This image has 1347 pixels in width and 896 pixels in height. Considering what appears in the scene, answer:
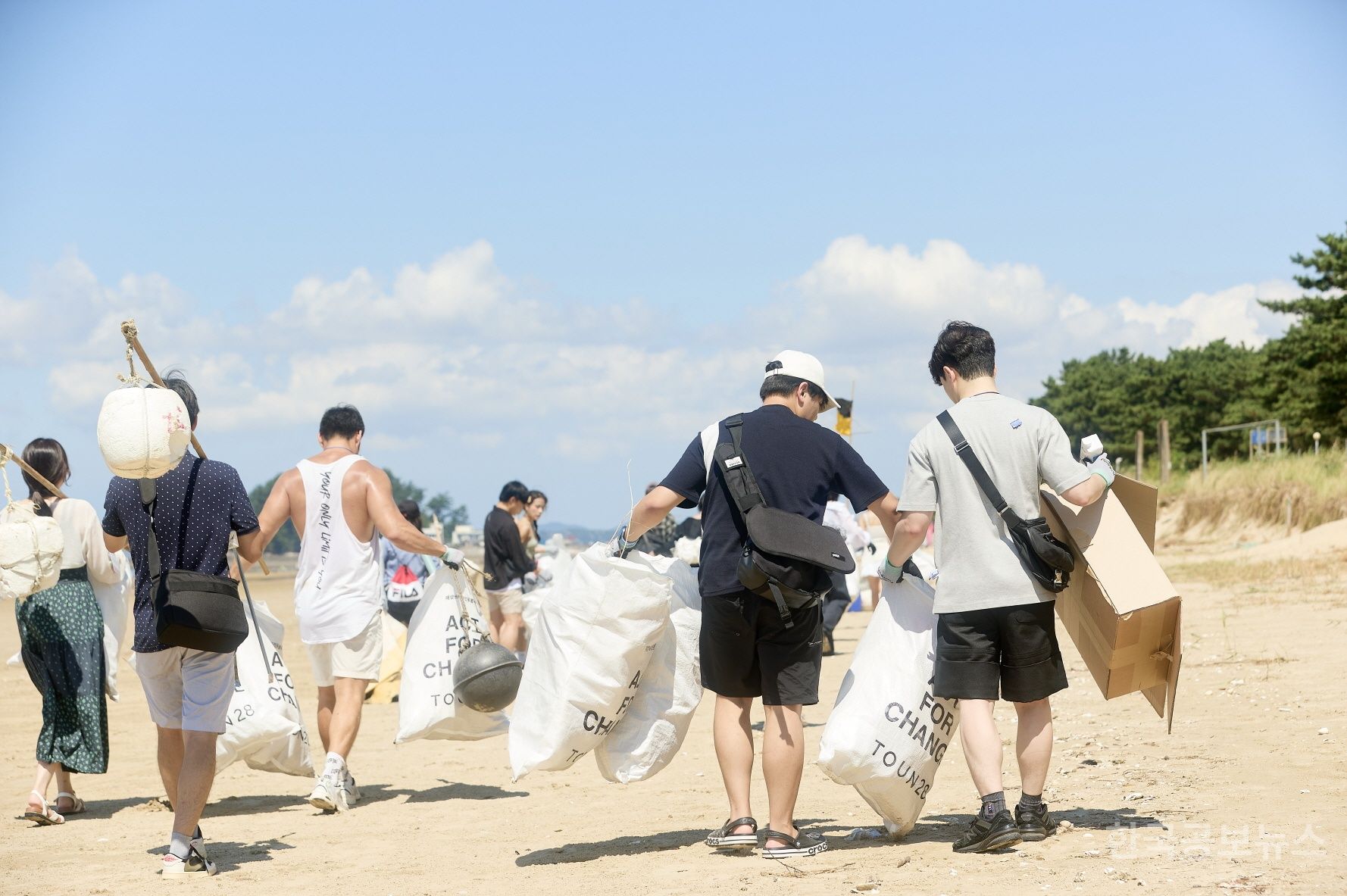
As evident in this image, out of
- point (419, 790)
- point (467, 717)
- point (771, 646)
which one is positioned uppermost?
point (771, 646)

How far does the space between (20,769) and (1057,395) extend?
326 ft

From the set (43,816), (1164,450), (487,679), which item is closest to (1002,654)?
(487,679)

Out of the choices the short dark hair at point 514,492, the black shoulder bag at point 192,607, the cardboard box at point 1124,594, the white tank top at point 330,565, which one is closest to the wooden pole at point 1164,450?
the short dark hair at point 514,492

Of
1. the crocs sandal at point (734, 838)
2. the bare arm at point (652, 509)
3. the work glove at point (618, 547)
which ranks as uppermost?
the bare arm at point (652, 509)

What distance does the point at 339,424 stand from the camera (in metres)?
6.73

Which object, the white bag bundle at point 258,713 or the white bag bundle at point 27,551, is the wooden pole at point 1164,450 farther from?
the white bag bundle at point 27,551

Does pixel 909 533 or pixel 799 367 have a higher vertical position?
pixel 799 367

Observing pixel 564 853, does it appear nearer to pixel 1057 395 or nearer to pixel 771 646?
pixel 771 646

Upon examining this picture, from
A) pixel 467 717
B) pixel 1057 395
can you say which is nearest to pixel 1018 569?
pixel 467 717

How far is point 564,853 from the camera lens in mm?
5238

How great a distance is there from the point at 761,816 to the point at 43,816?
3.37m

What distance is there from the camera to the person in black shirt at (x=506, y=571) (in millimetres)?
10797

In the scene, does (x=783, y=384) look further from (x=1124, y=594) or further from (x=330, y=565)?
(x=330, y=565)

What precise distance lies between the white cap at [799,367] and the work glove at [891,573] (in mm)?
697
